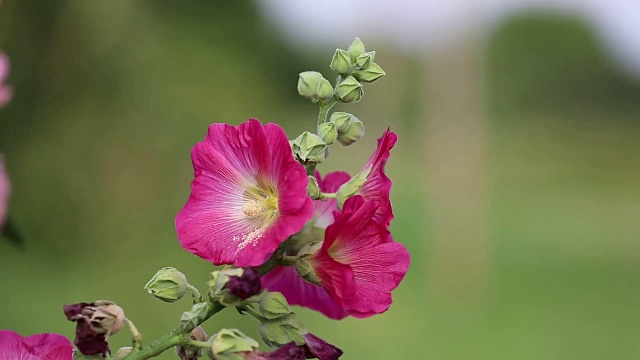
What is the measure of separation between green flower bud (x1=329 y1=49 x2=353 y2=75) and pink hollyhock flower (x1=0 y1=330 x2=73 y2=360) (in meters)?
0.22

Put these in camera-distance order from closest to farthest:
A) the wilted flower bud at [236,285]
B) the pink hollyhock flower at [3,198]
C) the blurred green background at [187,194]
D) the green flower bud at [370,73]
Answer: the wilted flower bud at [236,285], the green flower bud at [370,73], the pink hollyhock flower at [3,198], the blurred green background at [187,194]

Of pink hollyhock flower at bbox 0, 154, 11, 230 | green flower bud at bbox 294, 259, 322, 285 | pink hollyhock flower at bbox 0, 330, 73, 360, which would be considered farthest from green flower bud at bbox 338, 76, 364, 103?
pink hollyhock flower at bbox 0, 154, 11, 230

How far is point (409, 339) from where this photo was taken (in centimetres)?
297

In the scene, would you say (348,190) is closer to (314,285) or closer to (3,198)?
(314,285)

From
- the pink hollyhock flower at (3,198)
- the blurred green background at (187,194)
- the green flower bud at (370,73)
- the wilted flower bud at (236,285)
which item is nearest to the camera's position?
the wilted flower bud at (236,285)

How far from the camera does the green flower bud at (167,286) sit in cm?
41

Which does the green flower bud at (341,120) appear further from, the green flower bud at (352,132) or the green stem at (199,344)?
the green stem at (199,344)

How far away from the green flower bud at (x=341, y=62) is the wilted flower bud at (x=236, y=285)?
15 centimetres

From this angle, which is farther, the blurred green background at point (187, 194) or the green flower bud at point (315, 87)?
the blurred green background at point (187, 194)

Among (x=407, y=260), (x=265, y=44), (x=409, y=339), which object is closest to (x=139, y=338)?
(x=407, y=260)

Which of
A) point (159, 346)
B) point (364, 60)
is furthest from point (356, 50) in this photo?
point (159, 346)

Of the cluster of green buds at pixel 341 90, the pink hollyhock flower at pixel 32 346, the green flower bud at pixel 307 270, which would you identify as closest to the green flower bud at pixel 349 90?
the cluster of green buds at pixel 341 90

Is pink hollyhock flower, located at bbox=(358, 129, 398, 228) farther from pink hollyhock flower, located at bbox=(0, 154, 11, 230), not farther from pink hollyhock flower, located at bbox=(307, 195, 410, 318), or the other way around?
pink hollyhock flower, located at bbox=(0, 154, 11, 230)

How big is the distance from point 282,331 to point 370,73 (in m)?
0.17
